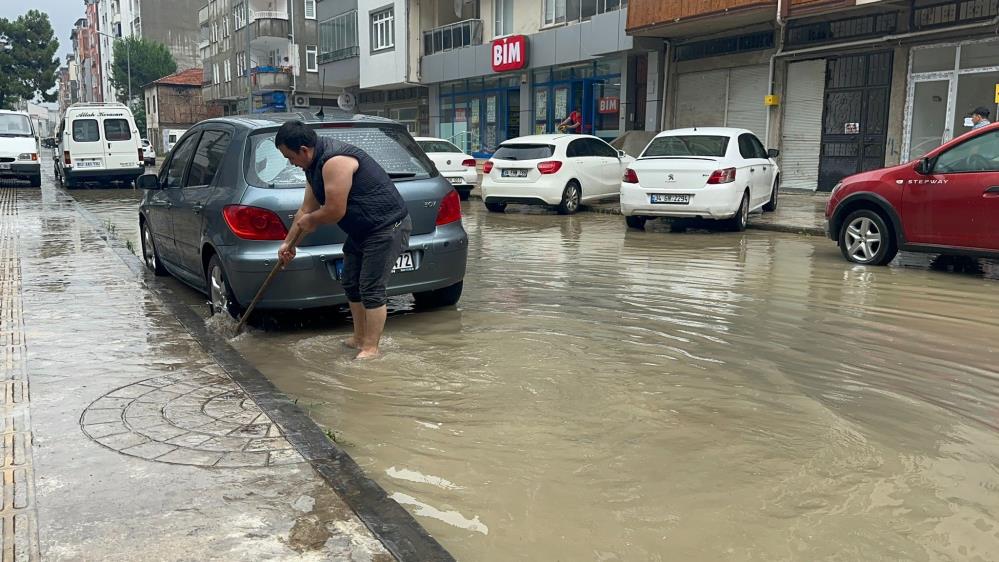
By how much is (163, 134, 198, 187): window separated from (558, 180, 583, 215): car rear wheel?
31.7 feet

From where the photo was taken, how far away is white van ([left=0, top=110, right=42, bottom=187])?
78.5ft

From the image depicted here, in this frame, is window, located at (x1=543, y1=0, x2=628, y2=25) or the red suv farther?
window, located at (x1=543, y1=0, x2=628, y2=25)

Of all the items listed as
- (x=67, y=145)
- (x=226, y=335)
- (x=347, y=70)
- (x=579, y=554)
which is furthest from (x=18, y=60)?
(x=579, y=554)

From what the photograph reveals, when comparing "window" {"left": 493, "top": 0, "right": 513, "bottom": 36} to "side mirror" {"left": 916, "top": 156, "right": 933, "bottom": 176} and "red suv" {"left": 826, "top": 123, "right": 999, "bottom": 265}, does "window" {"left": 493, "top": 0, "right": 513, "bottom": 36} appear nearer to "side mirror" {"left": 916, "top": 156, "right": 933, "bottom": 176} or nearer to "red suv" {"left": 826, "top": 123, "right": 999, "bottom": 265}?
"red suv" {"left": 826, "top": 123, "right": 999, "bottom": 265}

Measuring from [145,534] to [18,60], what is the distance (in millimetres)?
71975

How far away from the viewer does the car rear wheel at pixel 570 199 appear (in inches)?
664

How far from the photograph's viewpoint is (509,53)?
28453 millimetres

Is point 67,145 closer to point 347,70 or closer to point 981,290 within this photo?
point 347,70

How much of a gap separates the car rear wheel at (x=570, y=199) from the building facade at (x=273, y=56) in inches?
1256

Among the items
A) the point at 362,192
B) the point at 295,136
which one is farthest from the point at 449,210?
the point at 295,136

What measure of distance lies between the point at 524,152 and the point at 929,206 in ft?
29.8

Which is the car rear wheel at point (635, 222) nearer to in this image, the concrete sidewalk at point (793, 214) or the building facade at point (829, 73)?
the concrete sidewalk at point (793, 214)

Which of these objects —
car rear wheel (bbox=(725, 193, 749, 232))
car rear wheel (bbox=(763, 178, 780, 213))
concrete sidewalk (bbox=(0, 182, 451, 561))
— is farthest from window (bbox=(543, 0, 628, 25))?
concrete sidewalk (bbox=(0, 182, 451, 561))

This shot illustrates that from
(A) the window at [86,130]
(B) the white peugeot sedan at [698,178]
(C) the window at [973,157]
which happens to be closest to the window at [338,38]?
(A) the window at [86,130]
